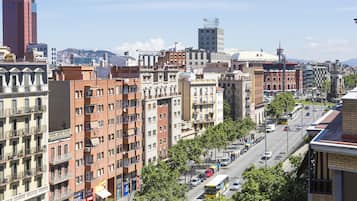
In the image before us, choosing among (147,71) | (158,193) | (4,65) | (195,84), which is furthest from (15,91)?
(195,84)

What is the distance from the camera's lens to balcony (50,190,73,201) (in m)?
61.0

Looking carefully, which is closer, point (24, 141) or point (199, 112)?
point (24, 141)

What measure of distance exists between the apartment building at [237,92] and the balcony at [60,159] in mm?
82436

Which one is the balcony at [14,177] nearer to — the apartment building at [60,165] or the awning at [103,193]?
the apartment building at [60,165]

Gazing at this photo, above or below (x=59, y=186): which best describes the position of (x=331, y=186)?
above

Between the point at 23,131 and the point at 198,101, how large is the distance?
218 feet

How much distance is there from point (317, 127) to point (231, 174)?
245ft

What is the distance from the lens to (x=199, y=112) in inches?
4729

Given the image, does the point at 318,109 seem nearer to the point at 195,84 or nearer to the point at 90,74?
the point at 195,84

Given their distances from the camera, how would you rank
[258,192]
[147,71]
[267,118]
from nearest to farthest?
1. [258,192]
2. [147,71]
3. [267,118]

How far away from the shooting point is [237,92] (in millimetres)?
145000

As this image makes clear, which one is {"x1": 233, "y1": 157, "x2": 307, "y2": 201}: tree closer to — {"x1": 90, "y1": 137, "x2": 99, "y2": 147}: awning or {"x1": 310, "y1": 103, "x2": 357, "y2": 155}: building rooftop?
{"x1": 310, "y1": 103, "x2": 357, "y2": 155}: building rooftop

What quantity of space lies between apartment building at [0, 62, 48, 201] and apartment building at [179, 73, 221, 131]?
194 ft

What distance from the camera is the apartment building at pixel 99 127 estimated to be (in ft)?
219
